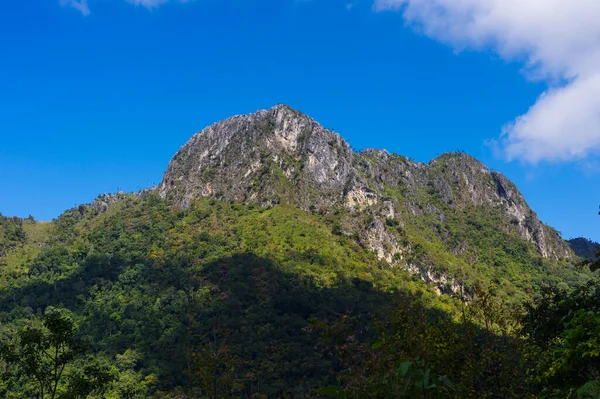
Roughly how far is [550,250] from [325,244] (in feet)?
344

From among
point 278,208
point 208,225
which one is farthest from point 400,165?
point 208,225

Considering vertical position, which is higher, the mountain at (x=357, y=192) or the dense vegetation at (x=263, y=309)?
the mountain at (x=357, y=192)

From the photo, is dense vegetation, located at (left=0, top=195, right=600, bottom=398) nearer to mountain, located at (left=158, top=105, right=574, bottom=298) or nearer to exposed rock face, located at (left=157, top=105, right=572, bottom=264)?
mountain, located at (left=158, top=105, right=574, bottom=298)

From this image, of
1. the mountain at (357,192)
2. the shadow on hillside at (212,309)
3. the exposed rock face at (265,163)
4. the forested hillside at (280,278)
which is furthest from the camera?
the exposed rock face at (265,163)

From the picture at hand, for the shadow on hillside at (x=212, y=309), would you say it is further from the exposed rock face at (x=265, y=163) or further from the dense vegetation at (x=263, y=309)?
the exposed rock face at (x=265, y=163)

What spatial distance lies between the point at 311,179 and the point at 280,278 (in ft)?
172

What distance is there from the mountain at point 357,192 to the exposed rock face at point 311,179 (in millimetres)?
328

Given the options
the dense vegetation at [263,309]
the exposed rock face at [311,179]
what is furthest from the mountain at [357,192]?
the dense vegetation at [263,309]

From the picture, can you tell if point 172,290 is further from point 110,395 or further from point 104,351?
point 110,395

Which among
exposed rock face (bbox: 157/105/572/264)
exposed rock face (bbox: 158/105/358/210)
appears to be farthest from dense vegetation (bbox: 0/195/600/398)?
exposed rock face (bbox: 158/105/358/210)

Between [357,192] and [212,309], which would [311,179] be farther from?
[212,309]

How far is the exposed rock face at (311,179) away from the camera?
133 metres

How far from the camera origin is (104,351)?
72.4 metres

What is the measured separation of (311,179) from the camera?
137m
